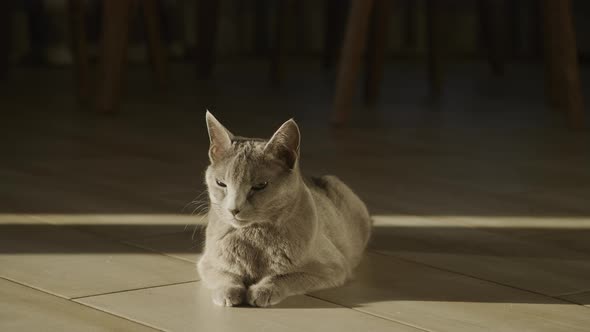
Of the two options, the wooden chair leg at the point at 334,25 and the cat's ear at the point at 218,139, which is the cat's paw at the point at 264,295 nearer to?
the cat's ear at the point at 218,139

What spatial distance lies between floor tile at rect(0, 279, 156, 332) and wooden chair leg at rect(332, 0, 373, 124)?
1.88 m

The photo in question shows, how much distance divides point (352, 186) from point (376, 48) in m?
1.64

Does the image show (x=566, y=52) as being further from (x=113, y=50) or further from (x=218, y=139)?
(x=218, y=139)

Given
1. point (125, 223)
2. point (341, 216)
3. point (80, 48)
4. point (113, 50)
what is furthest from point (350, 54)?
point (341, 216)

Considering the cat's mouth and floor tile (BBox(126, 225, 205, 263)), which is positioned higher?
the cat's mouth

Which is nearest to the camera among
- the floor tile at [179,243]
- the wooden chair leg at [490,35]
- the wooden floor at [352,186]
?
the wooden floor at [352,186]

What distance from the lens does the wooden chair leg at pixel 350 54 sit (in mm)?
3232

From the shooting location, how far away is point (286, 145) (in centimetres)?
156

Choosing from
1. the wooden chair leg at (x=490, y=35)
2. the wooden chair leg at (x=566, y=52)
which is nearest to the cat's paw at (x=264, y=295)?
the wooden chair leg at (x=566, y=52)

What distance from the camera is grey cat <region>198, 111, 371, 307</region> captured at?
59.8 inches

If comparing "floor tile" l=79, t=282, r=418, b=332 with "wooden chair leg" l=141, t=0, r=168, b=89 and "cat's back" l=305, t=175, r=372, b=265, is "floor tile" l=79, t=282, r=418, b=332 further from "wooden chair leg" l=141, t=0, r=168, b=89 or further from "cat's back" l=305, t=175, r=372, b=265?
"wooden chair leg" l=141, t=0, r=168, b=89

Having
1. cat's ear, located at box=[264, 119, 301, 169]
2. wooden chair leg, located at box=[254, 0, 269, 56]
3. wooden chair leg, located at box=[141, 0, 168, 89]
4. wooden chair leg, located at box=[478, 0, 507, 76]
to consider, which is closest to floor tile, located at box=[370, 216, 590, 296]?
cat's ear, located at box=[264, 119, 301, 169]

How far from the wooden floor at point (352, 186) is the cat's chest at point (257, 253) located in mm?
61

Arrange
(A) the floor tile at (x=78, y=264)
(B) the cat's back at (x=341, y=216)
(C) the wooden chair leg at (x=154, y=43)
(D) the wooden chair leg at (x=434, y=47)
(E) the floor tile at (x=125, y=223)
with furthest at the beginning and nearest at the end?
(C) the wooden chair leg at (x=154, y=43), (D) the wooden chair leg at (x=434, y=47), (E) the floor tile at (x=125, y=223), (B) the cat's back at (x=341, y=216), (A) the floor tile at (x=78, y=264)
